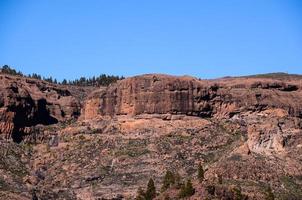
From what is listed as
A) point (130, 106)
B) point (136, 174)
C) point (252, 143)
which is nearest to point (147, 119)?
point (130, 106)

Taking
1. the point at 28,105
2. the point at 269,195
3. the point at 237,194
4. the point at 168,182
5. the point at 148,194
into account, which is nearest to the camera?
the point at 237,194

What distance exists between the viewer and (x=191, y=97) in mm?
167375

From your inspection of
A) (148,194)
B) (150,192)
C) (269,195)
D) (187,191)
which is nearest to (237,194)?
(269,195)

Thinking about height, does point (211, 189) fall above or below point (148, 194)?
above

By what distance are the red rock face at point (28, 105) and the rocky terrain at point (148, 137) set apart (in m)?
0.20

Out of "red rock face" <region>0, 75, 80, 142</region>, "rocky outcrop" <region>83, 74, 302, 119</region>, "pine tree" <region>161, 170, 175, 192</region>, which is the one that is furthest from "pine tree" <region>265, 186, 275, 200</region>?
"red rock face" <region>0, 75, 80, 142</region>

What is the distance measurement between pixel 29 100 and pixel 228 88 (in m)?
32.6

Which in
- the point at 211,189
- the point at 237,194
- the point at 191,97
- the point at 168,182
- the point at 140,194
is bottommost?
the point at 140,194

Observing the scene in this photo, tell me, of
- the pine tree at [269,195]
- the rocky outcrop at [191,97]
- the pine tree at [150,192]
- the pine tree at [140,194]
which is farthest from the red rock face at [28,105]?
the pine tree at [269,195]

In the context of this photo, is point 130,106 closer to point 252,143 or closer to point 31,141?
point 31,141

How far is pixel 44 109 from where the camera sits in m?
188

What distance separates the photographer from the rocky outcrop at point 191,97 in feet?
547

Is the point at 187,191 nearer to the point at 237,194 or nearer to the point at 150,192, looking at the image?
the point at 237,194

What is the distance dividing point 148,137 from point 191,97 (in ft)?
32.0
